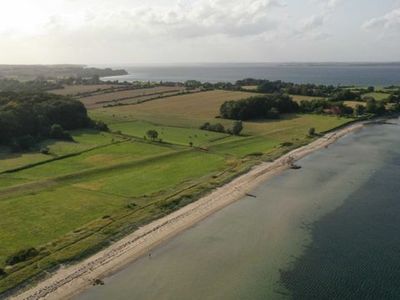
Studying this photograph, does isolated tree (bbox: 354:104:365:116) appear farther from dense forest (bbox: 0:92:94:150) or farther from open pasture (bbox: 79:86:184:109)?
dense forest (bbox: 0:92:94:150)

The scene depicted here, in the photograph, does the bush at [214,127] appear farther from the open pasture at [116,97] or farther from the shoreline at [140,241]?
the open pasture at [116,97]

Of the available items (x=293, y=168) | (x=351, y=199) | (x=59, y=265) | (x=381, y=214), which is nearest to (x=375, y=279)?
(x=381, y=214)

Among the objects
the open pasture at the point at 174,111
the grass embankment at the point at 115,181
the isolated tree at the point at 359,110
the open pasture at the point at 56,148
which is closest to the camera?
the grass embankment at the point at 115,181

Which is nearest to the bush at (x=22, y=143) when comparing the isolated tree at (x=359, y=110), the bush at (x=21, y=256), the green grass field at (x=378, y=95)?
the bush at (x=21, y=256)

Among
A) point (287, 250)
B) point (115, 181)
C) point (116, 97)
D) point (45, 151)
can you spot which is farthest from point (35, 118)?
point (116, 97)

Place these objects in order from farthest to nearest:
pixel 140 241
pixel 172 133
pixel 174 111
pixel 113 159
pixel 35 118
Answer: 1. pixel 174 111
2. pixel 172 133
3. pixel 35 118
4. pixel 113 159
5. pixel 140 241

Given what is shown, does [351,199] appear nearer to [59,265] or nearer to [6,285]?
[59,265]

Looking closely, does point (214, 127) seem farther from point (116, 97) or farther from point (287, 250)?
point (116, 97)
